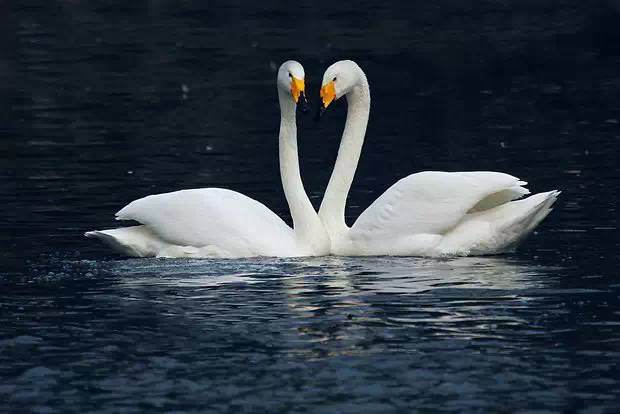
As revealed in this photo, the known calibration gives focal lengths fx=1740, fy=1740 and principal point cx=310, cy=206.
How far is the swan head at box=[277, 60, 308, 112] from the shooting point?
Result: 1727 cm

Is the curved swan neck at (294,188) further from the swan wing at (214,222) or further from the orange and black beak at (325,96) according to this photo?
the orange and black beak at (325,96)

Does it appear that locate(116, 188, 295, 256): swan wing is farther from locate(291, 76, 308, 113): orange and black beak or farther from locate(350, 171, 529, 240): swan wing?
locate(291, 76, 308, 113): orange and black beak

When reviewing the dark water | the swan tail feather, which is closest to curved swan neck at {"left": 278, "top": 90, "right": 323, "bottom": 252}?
the dark water

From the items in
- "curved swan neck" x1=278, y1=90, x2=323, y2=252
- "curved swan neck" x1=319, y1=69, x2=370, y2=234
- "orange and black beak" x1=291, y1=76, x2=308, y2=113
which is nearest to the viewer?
"orange and black beak" x1=291, y1=76, x2=308, y2=113

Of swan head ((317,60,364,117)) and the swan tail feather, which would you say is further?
swan head ((317,60,364,117))

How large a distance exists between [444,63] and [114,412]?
25.9 m

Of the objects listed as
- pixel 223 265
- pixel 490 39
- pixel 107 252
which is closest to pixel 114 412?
pixel 223 265

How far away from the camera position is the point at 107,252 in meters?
18.0

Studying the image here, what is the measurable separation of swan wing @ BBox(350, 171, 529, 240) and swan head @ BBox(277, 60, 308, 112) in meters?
1.31

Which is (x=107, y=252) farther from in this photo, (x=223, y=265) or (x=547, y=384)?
(x=547, y=384)

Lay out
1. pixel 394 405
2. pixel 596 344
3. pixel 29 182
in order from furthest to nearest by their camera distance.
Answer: pixel 29 182
pixel 596 344
pixel 394 405

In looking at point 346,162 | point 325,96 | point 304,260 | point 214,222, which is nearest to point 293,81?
point 325,96

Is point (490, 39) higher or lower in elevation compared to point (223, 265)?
higher

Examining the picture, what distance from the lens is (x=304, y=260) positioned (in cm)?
1709
